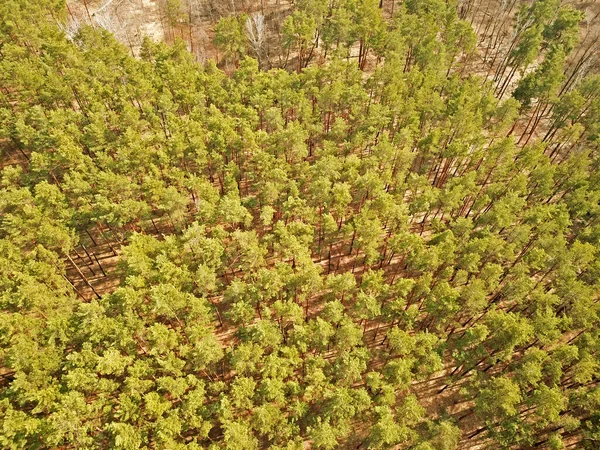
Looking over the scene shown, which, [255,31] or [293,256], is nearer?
[293,256]

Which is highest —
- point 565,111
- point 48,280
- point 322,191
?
point 565,111

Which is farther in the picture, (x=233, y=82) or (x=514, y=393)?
(x=233, y=82)

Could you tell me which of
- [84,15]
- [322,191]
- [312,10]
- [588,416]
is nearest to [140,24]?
[84,15]

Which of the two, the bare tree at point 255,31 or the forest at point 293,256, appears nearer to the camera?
the forest at point 293,256

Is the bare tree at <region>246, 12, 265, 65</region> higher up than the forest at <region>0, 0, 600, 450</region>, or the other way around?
the bare tree at <region>246, 12, 265, 65</region>

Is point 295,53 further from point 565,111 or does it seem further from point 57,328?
point 57,328

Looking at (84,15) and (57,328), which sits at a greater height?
(84,15)

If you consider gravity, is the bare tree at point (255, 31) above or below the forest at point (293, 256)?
above

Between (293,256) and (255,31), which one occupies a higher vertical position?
(255,31)
